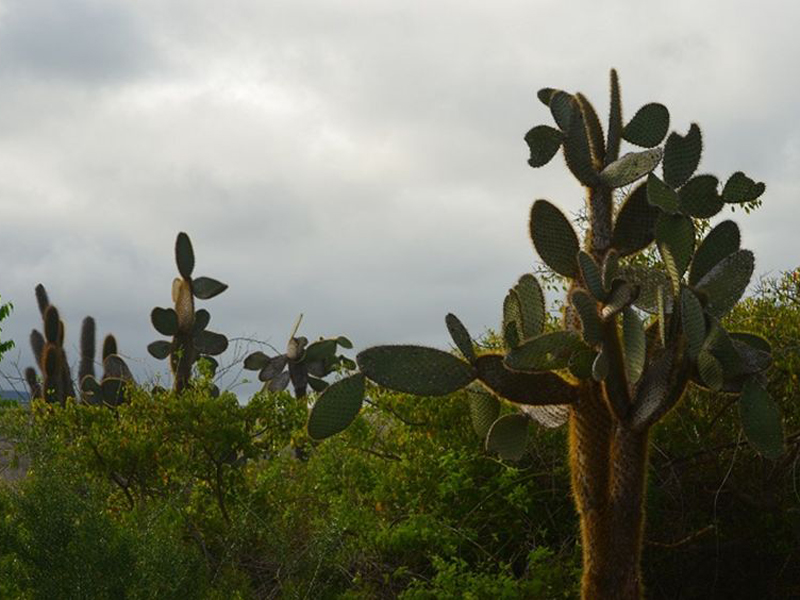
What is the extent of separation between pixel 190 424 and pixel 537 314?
3718mm

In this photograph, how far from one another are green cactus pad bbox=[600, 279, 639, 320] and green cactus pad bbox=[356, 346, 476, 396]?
0.85 metres

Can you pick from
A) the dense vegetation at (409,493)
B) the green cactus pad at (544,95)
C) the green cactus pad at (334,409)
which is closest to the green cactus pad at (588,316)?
the green cactus pad at (334,409)

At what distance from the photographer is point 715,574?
9.43 meters

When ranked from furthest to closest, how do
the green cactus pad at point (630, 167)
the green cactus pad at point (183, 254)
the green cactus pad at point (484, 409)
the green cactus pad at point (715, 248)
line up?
the green cactus pad at point (183, 254) → the green cactus pad at point (484, 409) → the green cactus pad at point (715, 248) → the green cactus pad at point (630, 167)

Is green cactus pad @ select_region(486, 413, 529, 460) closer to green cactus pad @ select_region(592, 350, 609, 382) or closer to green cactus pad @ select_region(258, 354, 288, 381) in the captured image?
green cactus pad @ select_region(592, 350, 609, 382)

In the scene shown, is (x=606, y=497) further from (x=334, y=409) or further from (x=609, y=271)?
(x=334, y=409)

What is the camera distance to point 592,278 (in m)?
6.67

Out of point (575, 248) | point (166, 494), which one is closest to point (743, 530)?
point (575, 248)

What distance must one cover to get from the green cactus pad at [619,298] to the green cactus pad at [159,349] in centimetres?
1073

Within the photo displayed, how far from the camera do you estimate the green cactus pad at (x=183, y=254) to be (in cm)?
1572

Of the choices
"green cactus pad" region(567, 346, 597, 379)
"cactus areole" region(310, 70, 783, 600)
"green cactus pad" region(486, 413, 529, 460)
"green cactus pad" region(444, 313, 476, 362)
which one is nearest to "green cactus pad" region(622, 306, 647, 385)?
"cactus areole" region(310, 70, 783, 600)

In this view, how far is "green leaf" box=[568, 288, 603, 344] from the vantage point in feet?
21.5

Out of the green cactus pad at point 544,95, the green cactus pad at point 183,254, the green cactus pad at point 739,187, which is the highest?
the green cactus pad at point 183,254

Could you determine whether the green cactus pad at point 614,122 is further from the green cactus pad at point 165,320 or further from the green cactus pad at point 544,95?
the green cactus pad at point 165,320
